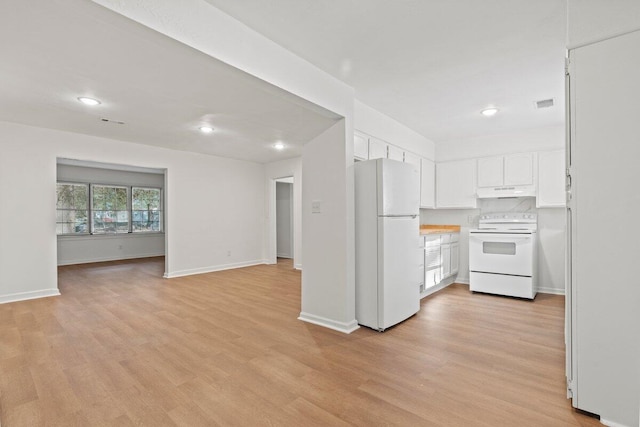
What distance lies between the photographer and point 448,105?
384 centimetres

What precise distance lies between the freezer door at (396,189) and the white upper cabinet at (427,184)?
1.76 metres

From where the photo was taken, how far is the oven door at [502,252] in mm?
4328

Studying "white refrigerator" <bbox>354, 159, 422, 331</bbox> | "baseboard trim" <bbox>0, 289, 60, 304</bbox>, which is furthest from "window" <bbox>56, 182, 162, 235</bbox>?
"white refrigerator" <bbox>354, 159, 422, 331</bbox>

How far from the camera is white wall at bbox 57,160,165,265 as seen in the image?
763cm

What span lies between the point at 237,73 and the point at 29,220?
13.9 ft

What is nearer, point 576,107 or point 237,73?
point 576,107

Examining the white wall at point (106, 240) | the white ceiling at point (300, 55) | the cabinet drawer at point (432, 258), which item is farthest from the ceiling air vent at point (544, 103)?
the white wall at point (106, 240)

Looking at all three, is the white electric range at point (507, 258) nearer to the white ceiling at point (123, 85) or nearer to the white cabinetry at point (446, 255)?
the white cabinetry at point (446, 255)

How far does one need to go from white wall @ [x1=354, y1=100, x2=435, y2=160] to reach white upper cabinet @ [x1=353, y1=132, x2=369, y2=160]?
0.32 ft

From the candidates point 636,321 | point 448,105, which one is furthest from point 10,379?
point 448,105

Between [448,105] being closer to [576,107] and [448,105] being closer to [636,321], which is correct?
[576,107]

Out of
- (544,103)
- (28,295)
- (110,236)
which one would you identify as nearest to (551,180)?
(544,103)

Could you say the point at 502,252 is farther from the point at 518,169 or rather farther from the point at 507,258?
the point at 518,169

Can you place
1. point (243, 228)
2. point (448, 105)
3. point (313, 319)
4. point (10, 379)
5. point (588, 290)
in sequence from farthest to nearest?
point (243, 228) → point (448, 105) → point (313, 319) → point (10, 379) → point (588, 290)
